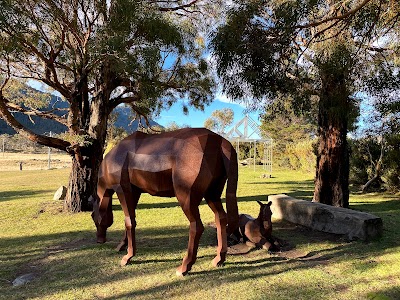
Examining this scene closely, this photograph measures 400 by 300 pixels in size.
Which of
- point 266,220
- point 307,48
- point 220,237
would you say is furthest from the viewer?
point 307,48

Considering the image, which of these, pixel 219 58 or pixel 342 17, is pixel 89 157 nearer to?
pixel 219 58

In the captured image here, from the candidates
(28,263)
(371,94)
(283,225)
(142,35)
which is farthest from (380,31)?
(28,263)

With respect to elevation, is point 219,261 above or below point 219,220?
below

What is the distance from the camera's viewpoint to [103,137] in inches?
329

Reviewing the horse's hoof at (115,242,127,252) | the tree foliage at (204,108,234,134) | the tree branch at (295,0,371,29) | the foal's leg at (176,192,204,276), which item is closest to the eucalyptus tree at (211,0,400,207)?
→ the tree branch at (295,0,371,29)

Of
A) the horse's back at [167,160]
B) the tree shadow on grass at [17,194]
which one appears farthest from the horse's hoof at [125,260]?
the tree shadow on grass at [17,194]

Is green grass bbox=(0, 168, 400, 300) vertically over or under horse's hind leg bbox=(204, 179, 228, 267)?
under

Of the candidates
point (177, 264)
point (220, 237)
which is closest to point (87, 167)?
point (177, 264)

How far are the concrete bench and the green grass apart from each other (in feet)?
0.63

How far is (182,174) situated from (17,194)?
9967mm

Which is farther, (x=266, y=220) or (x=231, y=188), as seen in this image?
(x=266, y=220)

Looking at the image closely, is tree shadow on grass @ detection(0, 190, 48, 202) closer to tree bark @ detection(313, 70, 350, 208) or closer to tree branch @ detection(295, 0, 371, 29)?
tree bark @ detection(313, 70, 350, 208)

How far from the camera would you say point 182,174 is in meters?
3.83

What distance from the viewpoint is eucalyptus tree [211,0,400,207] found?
14.6ft
